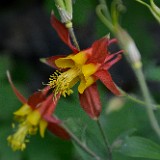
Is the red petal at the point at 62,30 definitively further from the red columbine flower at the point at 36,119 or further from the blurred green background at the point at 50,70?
the blurred green background at the point at 50,70

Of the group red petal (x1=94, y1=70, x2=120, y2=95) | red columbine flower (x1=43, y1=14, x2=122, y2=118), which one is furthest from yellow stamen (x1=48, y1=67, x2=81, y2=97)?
red petal (x1=94, y1=70, x2=120, y2=95)

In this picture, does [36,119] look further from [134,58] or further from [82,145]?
[134,58]

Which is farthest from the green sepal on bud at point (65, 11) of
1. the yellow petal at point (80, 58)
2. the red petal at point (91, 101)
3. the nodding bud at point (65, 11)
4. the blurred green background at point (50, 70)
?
the blurred green background at point (50, 70)

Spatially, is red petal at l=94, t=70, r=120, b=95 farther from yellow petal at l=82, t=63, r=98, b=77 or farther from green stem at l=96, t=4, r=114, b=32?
green stem at l=96, t=4, r=114, b=32

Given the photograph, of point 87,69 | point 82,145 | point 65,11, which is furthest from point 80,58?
point 82,145

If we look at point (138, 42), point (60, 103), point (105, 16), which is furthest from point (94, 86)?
point (138, 42)

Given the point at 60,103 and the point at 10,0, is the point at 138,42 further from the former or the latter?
the point at 10,0
